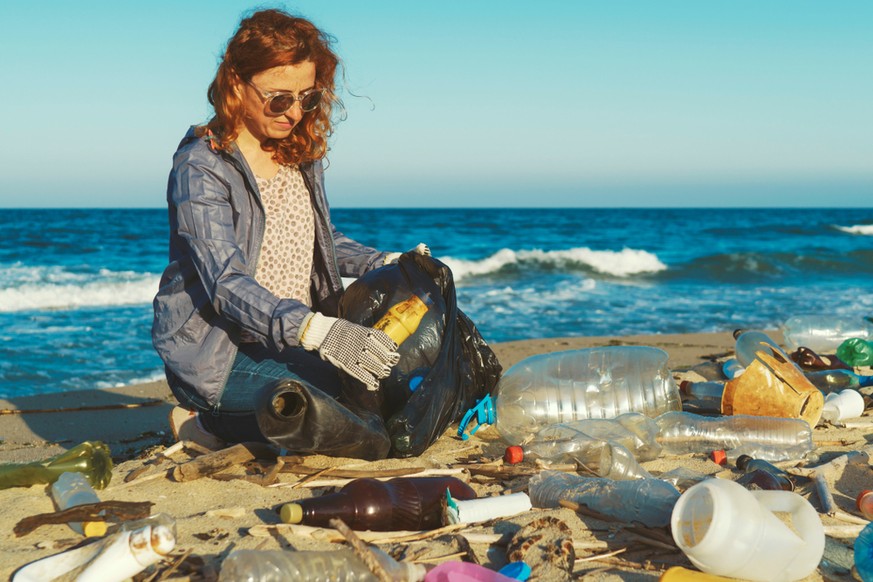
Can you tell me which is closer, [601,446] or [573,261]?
[601,446]

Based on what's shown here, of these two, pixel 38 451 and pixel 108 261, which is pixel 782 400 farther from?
pixel 108 261

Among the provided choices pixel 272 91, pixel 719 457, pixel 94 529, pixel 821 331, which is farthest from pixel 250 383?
pixel 821 331

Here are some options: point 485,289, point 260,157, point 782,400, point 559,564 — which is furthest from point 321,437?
point 485,289

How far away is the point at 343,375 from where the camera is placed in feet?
12.1

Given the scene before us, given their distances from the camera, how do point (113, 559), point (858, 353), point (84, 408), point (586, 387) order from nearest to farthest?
1. point (113, 559)
2. point (586, 387)
3. point (858, 353)
4. point (84, 408)

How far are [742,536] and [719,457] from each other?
1427 mm

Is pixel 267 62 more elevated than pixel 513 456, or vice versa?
pixel 267 62

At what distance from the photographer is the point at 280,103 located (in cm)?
369

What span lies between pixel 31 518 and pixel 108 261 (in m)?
18.0

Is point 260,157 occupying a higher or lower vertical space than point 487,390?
higher

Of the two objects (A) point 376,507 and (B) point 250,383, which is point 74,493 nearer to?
(B) point 250,383

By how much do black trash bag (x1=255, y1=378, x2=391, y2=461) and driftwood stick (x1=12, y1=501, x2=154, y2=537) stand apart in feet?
1.67

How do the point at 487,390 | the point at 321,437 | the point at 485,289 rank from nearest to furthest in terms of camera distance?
1. the point at 321,437
2. the point at 487,390
3. the point at 485,289

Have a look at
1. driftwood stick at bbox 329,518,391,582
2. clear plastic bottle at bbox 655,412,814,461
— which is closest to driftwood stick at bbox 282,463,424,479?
driftwood stick at bbox 329,518,391,582
